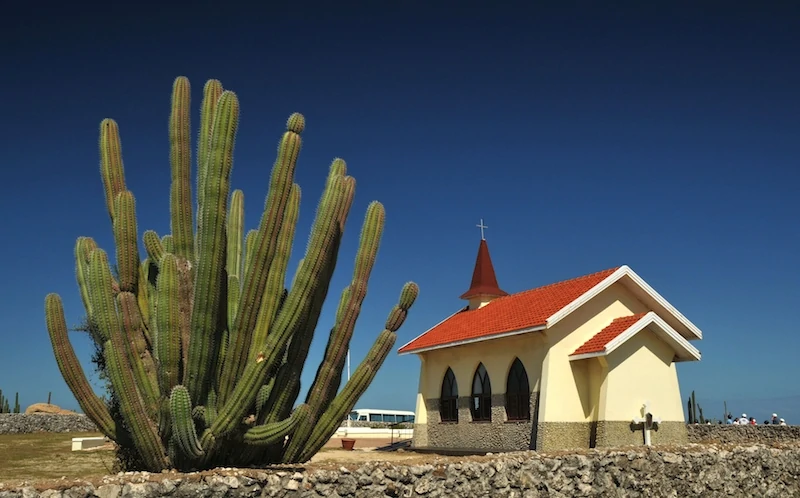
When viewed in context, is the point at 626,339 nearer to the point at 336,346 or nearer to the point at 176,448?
the point at 336,346

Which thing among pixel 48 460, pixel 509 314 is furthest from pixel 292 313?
pixel 48 460

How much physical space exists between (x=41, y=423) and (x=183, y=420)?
121 feet

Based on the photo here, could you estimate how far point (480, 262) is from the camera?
102ft

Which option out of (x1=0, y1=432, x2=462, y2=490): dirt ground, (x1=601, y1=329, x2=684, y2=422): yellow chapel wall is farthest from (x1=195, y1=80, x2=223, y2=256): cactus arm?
(x1=601, y1=329, x2=684, y2=422): yellow chapel wall

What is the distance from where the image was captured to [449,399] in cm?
2688

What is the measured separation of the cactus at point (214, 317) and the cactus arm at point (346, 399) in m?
0.02

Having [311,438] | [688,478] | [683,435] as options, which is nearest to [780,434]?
[683,435]

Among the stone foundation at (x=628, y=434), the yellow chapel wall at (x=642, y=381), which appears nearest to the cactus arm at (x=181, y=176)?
the yellow chapel wall at (x=642, y=381)

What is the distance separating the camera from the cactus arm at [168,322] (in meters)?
10.4

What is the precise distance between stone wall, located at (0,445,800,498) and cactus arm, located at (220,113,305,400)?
6.25 feet

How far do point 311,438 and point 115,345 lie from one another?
13.5 ft

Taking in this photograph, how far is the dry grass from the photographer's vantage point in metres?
17.5

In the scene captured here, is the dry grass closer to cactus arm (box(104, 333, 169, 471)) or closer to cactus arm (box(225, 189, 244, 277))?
cactus arm (box(104, 333, 169, 471))

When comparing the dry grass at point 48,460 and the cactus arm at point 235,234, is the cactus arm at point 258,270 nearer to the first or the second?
the cactus arm at point 235,234
